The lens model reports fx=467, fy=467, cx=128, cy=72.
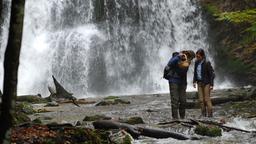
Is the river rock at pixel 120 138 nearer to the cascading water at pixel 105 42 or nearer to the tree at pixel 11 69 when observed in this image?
the tree at pixel 11 69

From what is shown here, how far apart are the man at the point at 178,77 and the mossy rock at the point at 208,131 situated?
2.88m

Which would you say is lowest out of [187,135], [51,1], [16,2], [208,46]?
[187,135]

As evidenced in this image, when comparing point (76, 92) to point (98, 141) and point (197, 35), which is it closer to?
point (197, 35)

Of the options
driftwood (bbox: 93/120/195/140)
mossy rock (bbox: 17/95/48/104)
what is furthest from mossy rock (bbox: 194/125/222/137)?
mossy rock (bbox: 17/95/48/104)

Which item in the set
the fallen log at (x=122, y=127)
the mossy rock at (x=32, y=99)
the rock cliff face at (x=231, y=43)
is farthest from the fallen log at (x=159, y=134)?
the rock cliff face at (x=231, y=43)

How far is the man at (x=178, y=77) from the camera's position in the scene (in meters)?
13.2

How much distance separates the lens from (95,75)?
39906 mm

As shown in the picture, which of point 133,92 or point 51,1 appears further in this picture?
point 51,1

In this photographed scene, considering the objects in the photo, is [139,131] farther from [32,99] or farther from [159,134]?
[32,99]

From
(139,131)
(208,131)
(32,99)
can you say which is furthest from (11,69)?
(32,99)

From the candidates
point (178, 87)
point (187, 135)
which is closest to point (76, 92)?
point (178, 87)

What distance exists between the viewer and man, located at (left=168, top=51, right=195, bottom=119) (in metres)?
13.2

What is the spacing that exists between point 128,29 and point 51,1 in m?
7.76

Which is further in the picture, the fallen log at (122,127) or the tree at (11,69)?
the fallen log at (122,127)
